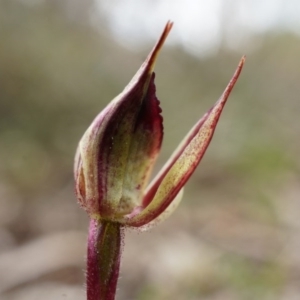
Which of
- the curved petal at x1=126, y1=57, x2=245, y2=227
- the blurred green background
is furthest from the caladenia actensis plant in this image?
the blurred green background

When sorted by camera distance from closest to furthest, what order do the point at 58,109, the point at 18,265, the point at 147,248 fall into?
the point at 18,265 < the point at 147,248 < the point at 58,109

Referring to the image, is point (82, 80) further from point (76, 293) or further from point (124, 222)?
point (124, 222)

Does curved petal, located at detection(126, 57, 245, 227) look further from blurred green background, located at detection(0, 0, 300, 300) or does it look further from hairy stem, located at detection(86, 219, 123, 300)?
blurred green background, located at detection(0, 0, 300, 300)

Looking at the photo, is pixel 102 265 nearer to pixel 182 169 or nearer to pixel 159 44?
pixel 182 169

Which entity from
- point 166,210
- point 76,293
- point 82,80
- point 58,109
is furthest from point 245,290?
point 82,80

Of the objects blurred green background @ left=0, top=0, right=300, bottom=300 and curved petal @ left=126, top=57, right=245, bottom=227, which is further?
blurred green background @ left=0, top=0, right=300, bottom=300

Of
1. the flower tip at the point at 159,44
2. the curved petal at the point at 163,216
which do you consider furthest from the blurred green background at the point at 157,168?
the flower tip at the point at 159,44

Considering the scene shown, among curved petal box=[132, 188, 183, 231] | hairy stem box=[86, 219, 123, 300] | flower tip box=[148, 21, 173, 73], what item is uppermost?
flower tip box=[148, 21, 173, 73]
